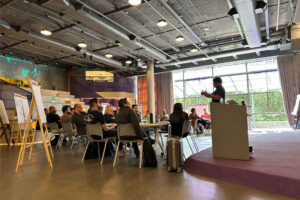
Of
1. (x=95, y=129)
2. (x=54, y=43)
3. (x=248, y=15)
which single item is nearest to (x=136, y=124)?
(x=95, y=129)

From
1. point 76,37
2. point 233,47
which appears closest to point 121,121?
point 76,37

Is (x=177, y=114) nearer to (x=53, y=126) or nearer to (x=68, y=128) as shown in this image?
(x=68, y=128)

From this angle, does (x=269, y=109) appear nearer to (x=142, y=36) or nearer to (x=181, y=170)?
(x=142, y=36)

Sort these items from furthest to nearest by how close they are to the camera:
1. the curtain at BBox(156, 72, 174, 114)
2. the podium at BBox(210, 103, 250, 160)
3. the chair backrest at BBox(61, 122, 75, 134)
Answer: the curtain at BBox(156, 72, 174, 114)
the chair backrest at BBox(61, 122, 75, 134)
the podium at BBox(210, 103, 250, 160)

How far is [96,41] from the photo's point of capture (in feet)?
34.5

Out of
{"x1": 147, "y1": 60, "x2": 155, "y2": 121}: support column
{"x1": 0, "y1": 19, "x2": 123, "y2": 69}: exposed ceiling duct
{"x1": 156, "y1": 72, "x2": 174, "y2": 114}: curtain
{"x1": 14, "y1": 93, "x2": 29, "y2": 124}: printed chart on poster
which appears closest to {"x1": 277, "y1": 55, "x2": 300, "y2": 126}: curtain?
{"x1": 156, "y1": 72, "x2": 174, "y2": 114}: curtain

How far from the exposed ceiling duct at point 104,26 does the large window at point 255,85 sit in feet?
16.0

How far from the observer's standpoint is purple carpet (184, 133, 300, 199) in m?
2.55

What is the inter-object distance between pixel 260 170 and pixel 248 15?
548cm

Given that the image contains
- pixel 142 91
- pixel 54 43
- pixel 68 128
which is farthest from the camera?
pixel 142 91

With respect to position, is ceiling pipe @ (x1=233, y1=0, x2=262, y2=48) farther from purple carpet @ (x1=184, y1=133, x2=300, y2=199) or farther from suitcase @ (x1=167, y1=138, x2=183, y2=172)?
suitcase @ (x1=167, y1=138, x2=183, y2=172)

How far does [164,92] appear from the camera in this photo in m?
15.0

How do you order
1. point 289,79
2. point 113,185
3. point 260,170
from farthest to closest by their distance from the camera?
1. point 289,79
2. point 113,185
3. point 260,170

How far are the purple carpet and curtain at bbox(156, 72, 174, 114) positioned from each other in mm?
10903
